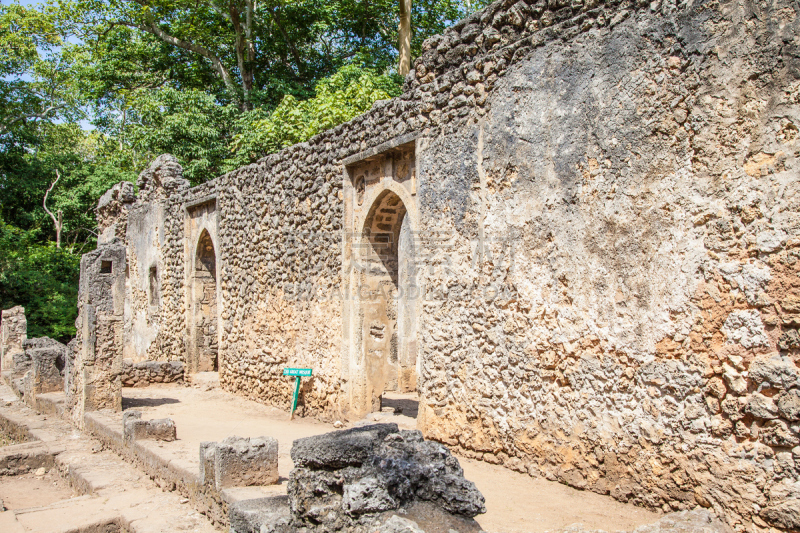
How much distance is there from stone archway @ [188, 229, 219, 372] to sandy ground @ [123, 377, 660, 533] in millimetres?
1087

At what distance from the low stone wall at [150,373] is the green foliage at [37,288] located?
857 cm

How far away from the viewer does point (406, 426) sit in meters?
6.57

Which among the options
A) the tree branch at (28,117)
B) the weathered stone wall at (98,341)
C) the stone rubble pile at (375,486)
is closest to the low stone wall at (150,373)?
the weathered stone wall at (98,341)

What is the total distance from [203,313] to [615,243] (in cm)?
860

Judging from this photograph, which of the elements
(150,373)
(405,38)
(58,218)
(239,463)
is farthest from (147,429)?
(58,218)

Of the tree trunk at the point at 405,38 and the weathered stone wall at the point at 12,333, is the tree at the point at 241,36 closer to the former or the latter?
the tree trunk at the point at 405,38

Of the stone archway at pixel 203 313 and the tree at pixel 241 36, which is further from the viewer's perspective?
the tree at pixel 241 36

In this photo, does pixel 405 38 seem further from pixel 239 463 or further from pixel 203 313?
pixel 239 463

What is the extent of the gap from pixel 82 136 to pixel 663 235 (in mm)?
28654

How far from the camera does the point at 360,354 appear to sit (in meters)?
7.08

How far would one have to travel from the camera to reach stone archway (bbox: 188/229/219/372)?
36.4 ft

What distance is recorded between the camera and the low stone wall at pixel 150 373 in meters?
10.5

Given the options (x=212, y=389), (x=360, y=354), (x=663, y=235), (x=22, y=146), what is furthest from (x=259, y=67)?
(x=663, y=235)

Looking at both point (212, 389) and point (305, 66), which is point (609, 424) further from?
point (305, 66)
